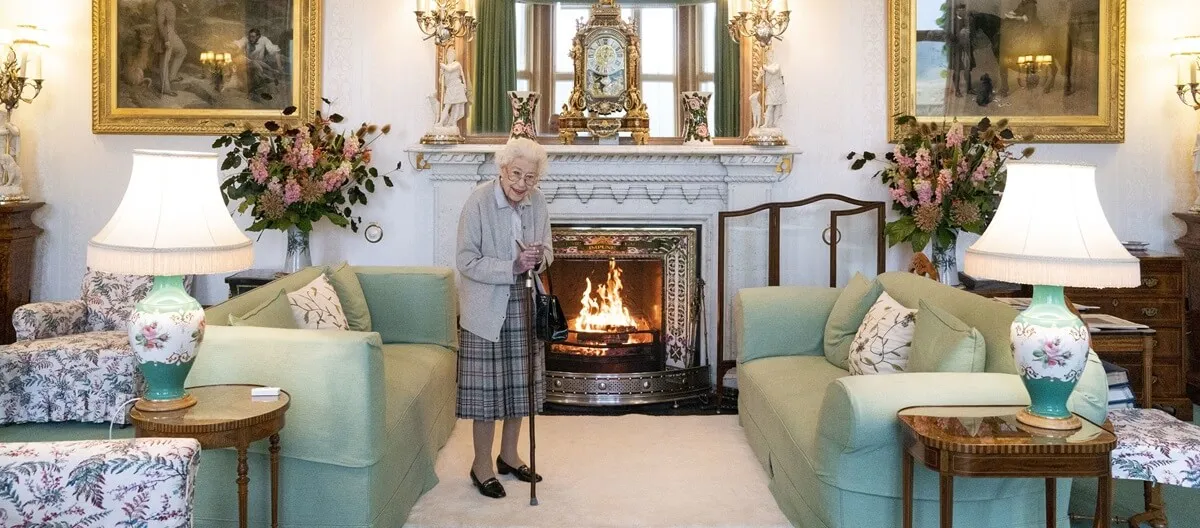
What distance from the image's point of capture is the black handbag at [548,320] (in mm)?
4211

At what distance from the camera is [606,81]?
6188mm

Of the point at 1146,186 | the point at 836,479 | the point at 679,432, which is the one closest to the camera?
the point at 836,479

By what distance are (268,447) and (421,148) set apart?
115 inches

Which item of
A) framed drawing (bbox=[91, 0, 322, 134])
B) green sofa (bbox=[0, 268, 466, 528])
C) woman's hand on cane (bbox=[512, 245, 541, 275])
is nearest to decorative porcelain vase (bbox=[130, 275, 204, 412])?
green sofa (bbox=[0, 268, 466, 528])

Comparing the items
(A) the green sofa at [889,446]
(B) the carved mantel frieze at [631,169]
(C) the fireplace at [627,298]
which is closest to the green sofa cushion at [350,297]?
(B) the carved mantel frieze at [631,169]

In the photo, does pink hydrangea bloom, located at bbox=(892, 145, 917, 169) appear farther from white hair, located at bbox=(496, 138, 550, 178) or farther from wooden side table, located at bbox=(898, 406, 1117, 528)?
wooden side table, located at bbox=(898, 406, 1117, 528)

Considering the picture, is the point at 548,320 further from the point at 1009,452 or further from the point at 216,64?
the point at 216,64

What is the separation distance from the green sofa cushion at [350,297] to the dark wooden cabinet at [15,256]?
2238 millimetres

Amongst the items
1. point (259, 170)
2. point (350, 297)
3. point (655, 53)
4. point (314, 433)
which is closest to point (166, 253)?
point (314, 433)

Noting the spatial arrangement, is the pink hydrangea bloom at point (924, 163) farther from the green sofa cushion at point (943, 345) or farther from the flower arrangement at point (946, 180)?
the green sofa cushion at point (943, 345)

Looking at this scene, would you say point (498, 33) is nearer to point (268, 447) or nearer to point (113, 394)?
point (113, 394)

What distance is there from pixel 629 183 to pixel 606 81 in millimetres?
607

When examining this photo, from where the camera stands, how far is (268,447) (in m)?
3.42

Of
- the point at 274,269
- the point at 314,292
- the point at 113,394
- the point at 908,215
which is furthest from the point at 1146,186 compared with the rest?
the point at 113,394
